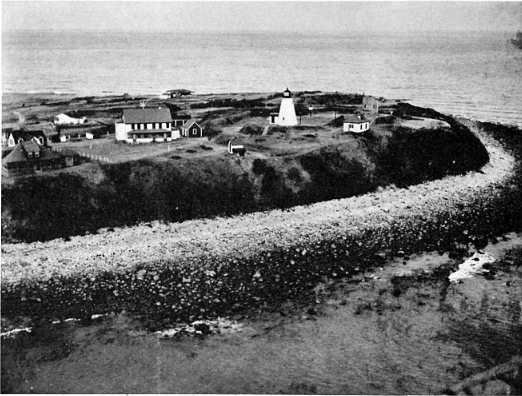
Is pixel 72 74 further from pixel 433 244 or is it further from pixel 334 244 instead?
pixel 433 244

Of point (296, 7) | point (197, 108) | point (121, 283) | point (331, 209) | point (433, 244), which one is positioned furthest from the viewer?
point (197, 108)

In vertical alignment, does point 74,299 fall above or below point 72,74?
below

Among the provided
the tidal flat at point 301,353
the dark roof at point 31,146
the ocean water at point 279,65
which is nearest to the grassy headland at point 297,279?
the tidal flat at point 301,353

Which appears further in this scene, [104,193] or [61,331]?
[104,193]

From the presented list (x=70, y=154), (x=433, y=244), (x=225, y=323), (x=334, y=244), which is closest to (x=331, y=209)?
(x=334, y=244)

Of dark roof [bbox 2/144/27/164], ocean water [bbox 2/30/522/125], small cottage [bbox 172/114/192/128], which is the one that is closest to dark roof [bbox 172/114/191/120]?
small cottage [bbox 172/114/192/128]

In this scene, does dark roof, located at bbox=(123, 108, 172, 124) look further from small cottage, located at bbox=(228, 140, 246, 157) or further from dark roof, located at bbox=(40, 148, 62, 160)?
dark roof, located at bbox=(40, 148, 62, 160)

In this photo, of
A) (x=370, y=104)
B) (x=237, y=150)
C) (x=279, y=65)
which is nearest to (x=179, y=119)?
(x=237, y=150)

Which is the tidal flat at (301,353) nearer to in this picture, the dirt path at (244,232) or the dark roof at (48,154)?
the dirt path at (244,232)

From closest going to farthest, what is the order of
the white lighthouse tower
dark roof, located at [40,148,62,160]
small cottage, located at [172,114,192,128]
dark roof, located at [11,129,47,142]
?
1. dark roof, located at [11,129,47,142]
2. dark roof, located at [40,148,62,160]
3. small cottage, located at [172,114,192,128]
4. the white lighthouse tower
